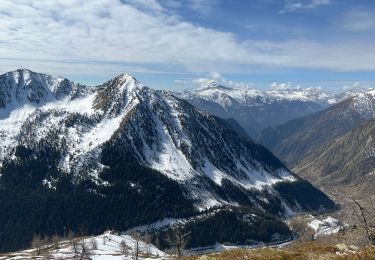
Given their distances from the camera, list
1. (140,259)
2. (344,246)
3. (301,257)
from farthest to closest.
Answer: (140,259)
(344,246)
(301,257)

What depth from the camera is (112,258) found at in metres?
172

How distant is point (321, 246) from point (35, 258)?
145852mm

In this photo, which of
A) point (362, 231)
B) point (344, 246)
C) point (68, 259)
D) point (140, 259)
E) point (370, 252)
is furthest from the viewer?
point (68, 259)

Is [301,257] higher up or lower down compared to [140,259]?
higher up

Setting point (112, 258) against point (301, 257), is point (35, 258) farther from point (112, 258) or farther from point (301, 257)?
point (301, 257)

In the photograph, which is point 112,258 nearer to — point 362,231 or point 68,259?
point 68,259

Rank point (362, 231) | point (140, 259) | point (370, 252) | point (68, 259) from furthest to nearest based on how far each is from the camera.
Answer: point (68, 259), point (140, 259), point (362, 231), point (370, 252)

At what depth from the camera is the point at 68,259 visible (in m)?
171

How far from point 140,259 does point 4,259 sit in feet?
191

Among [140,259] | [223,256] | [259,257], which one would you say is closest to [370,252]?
[259,257]

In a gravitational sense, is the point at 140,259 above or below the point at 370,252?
below

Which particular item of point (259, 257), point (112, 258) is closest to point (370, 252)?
point (259, 257)

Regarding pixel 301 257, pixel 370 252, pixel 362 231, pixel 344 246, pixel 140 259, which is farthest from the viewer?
pixel 140 259

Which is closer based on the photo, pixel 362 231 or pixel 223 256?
pixel 223 256
